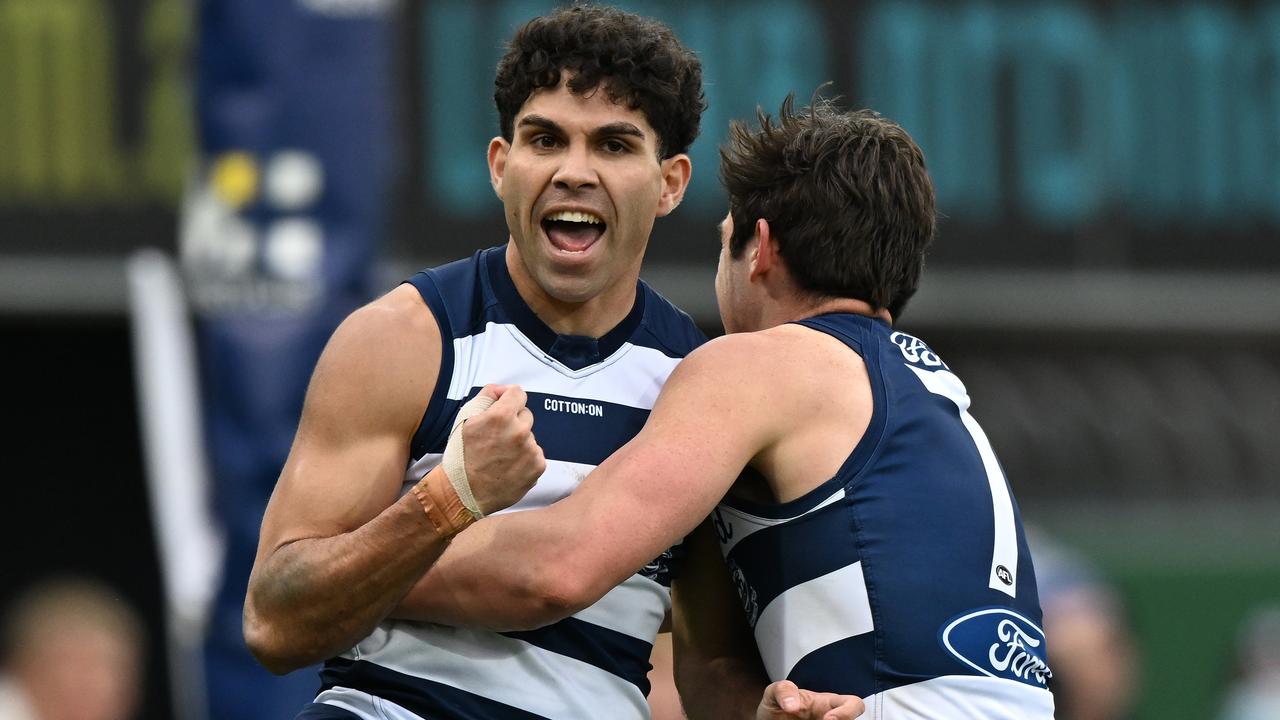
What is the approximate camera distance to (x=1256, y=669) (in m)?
10.9

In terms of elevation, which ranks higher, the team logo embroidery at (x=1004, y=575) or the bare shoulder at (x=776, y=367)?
the bare shoulder at (x=776, y=367)

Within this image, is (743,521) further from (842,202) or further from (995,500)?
(842,202)

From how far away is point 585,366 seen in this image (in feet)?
14.4

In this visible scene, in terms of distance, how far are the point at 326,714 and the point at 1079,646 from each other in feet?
17.8

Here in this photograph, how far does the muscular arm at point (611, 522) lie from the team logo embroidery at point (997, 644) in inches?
22.7

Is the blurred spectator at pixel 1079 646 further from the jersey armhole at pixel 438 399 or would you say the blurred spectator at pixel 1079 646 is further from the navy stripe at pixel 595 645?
the jersey armhole at pixel 438 399

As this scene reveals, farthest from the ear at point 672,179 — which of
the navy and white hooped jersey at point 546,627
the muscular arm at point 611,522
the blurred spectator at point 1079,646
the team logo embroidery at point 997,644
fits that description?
the blurred spectator at point 1079,646

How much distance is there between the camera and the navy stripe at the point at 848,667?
402 cm

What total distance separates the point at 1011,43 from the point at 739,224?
23.5 ft

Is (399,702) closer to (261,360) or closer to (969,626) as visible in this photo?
(969,626)

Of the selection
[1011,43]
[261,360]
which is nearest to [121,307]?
[261,360]

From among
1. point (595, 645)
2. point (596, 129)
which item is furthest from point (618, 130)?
point (595, 645)

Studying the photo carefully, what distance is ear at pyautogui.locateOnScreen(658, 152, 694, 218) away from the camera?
4.49 metres

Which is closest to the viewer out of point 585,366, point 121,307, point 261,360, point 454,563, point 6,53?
point 454,563
